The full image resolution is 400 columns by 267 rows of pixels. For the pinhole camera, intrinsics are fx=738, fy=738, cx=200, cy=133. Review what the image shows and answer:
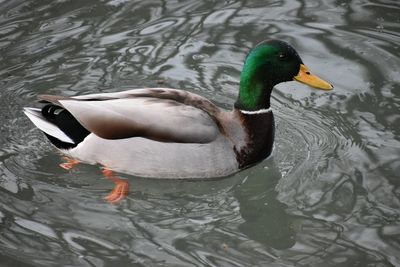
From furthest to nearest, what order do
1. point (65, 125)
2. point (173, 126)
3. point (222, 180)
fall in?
point (65, 125), point (222, 180), point (173, 126)

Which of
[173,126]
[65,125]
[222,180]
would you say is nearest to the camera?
[173,126]

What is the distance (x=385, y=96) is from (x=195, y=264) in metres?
2.94

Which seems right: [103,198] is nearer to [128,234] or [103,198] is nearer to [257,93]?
[128,234]

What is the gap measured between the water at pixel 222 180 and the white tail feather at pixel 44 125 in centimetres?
23

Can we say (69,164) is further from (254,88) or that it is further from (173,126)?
(254,88)

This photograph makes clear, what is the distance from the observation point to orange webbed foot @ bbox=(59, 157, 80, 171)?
19.4 feet

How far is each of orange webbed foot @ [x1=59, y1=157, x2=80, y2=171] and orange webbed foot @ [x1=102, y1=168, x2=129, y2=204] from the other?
277mm

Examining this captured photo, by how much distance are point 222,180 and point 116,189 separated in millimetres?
841

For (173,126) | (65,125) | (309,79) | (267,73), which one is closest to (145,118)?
(173,126)

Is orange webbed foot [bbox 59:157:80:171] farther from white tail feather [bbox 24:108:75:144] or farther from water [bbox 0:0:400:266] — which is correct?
white tail feather [bbox 24:108:75:144]

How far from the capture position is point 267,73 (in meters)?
5.95

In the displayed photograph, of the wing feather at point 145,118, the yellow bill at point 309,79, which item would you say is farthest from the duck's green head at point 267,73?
the wing feather at point 145,118

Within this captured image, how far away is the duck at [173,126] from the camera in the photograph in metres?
5.61

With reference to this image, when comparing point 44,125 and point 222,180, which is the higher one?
point 44,125
